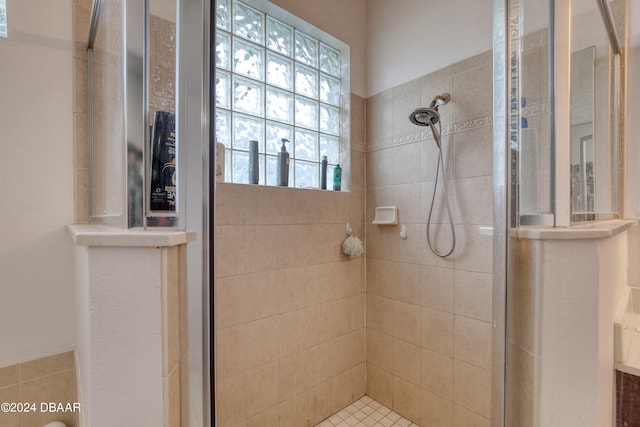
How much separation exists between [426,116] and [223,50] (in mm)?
1107

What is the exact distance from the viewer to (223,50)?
1.44 m

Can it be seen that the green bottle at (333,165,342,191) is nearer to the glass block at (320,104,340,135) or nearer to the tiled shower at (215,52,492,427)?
the tiled shower at (215,52,492,427)

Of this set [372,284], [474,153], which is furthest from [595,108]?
[372,284]

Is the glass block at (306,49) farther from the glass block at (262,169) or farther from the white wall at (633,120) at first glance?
the white wall at (633,120)

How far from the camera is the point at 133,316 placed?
0.46 meters

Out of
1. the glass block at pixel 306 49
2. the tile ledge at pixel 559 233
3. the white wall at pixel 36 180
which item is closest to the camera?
the tile ledge at pixel 559 233

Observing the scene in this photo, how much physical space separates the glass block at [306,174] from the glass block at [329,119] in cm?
27

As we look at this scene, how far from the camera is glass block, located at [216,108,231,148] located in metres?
1.43

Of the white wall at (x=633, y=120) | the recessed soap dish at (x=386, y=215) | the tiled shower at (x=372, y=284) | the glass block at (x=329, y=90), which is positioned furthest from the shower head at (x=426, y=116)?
the white wall at (x=633, y=120)

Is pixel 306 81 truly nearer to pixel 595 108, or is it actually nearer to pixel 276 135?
pixel 276 135

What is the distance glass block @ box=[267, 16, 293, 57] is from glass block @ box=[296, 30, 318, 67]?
5 centimetres

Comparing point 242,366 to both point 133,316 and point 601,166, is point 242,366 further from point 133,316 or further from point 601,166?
point 601,166

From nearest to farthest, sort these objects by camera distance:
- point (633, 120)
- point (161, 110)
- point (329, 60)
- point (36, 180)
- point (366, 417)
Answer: point (161, 110) → point (36, 180) → point (633, 120) → point (366, 417) → point (329, 60)

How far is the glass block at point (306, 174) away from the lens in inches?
68.5
